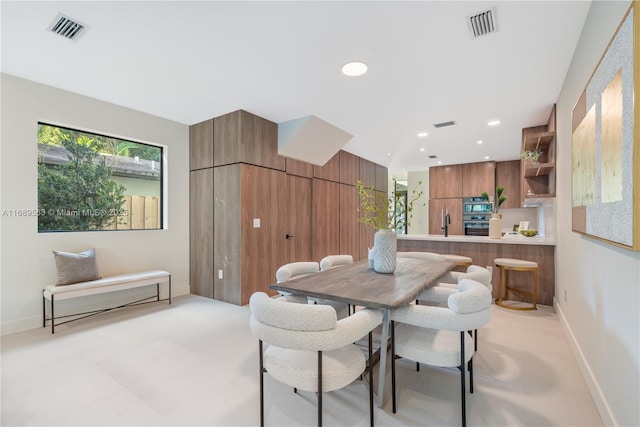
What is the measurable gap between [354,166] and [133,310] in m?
4.80

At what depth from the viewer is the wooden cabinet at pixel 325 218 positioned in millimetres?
5192

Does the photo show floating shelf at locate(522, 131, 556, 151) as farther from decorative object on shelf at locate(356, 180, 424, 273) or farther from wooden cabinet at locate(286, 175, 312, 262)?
wooden cabinet at locate(286, 175, 312, 262)

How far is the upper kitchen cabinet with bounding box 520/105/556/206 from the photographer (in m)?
3.54

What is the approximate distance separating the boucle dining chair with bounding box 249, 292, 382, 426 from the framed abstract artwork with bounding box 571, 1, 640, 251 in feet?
3.99

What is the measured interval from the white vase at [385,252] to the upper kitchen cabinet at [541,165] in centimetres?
248

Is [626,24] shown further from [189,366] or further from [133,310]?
[133,310]

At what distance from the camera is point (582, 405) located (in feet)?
Answer: 5.89

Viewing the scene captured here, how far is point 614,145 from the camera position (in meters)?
1.37

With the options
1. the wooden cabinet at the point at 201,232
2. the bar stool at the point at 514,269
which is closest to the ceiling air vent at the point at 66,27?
the wooden cabinet at the point at 201,232

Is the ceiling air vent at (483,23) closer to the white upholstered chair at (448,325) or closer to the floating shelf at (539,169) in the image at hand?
the white upholstered chair at (448,325)

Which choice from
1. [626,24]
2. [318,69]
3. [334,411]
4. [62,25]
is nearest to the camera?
[626,24]

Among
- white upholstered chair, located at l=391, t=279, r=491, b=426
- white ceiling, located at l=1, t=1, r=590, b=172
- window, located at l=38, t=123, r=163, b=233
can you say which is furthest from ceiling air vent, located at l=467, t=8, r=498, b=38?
window, located at l=38, t=123, r=163, b=233

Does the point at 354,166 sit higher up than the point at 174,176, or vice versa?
the point at 354,166

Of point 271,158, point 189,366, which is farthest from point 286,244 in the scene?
point 189,366
